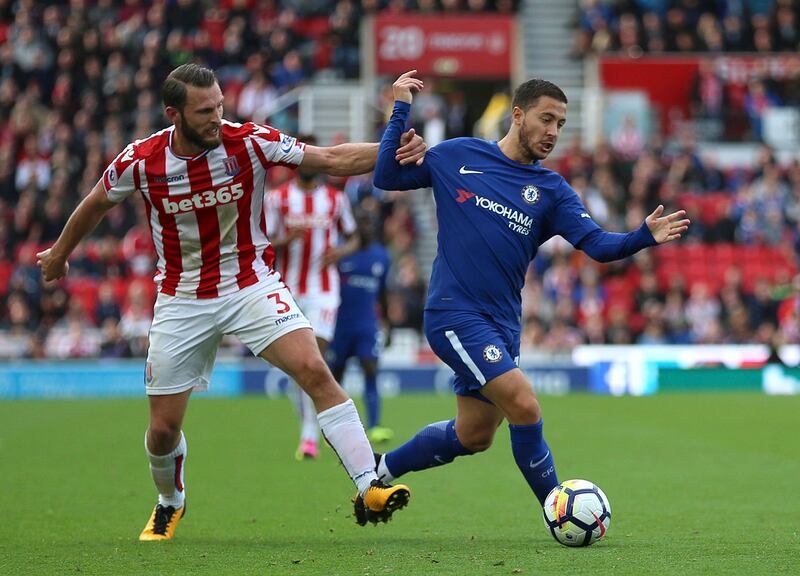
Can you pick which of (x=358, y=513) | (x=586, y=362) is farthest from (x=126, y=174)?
(x=586, y=362)

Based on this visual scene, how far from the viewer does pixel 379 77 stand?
28.3 metres

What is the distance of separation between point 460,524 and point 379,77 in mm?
21367

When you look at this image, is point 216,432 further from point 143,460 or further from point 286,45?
point 286,45

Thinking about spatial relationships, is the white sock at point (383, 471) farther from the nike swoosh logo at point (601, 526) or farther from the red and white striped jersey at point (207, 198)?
the nike swoosh logo at point (601, 526)

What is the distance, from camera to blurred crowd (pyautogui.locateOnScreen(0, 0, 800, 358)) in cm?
2220

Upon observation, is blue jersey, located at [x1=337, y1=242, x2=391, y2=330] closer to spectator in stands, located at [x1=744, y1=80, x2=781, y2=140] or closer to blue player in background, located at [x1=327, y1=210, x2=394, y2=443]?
blue player in background, located at [x1=327, y1=210, x2=394, y2=443]

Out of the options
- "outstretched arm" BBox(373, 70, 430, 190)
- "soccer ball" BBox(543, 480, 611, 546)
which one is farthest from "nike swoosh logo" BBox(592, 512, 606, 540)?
"outstretched arm" BBox(373, 70, 430, 190)

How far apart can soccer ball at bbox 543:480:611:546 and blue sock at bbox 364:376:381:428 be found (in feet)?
20.5

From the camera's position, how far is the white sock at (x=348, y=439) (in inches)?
267

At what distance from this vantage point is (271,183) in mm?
20359

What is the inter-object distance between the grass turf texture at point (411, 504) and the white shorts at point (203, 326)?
0.88 metres

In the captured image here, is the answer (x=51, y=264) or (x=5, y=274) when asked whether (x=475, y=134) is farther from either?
(x=51, y=264)

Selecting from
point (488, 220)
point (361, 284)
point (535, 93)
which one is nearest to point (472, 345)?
point (488, 220)

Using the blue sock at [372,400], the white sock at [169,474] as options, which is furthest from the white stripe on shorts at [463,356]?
the blue sock at [372,400]
